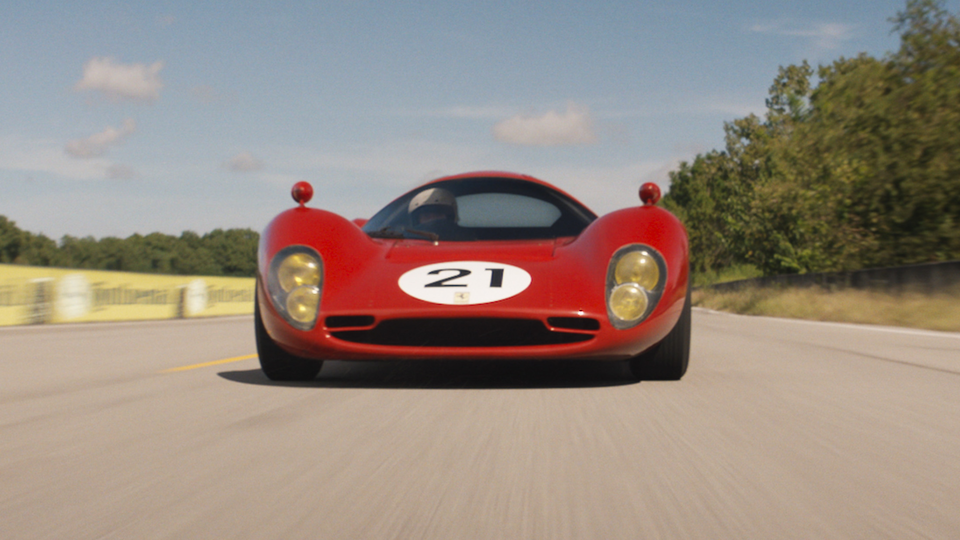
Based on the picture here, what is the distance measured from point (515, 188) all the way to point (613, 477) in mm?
3271

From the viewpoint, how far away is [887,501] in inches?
86.4

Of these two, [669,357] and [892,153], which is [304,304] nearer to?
[669,357]

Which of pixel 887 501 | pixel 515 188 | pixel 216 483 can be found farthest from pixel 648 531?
pixel 515 188

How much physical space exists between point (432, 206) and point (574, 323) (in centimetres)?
167

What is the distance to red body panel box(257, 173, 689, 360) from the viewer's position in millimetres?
3951

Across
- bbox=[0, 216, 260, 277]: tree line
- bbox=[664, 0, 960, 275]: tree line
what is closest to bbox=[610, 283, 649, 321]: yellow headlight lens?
bbox=[664, 0, 960, 275]: tree line

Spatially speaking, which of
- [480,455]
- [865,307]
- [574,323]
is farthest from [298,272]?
[865,307]

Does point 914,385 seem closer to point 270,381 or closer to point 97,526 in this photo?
point 270,381

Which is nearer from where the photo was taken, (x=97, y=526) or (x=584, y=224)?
(x=97, y=526)

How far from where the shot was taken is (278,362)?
14.5 feet

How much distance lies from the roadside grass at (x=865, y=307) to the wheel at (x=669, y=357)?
24.1ft

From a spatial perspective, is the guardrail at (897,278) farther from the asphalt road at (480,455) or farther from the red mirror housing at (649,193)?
the red mirror housing at (649,193)

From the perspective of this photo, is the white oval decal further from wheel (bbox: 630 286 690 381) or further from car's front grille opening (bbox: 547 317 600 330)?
wheel (bbox: 630 286 690 381)

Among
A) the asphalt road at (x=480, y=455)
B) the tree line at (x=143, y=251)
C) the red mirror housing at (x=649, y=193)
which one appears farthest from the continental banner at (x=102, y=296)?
the tree line at (x=143, y=251)
